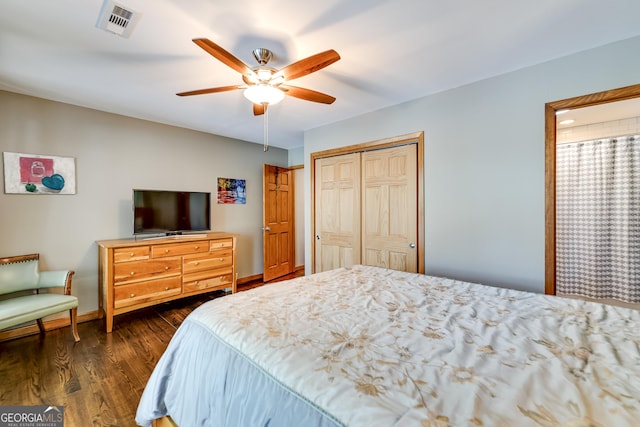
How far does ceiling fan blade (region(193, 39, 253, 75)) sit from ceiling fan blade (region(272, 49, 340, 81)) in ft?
0.79

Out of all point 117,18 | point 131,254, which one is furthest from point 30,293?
point 117,18

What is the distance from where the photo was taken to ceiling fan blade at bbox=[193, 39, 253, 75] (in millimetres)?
1393

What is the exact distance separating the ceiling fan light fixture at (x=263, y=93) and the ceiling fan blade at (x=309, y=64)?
82mm

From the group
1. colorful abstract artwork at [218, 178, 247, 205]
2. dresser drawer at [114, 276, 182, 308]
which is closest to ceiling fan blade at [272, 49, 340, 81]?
dresser drawer at [114, 276, 182, 308]

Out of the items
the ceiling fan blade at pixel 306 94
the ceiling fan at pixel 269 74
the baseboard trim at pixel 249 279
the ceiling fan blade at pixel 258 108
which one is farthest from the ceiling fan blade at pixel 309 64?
the baseboard trim at pixel 249 279

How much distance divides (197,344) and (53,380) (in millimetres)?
1682

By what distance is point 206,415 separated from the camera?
106 centimetres

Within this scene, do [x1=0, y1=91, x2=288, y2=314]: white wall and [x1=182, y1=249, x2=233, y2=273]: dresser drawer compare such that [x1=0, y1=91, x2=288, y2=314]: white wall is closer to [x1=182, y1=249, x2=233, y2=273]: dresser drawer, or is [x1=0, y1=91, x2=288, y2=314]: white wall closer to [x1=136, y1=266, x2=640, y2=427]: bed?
[x1=182, y1=249, x2=233, y2=273]: dresser drawer

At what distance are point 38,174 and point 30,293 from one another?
48.3 inches

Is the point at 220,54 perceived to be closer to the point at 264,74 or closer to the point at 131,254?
the point at 264,74

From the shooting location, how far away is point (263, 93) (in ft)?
6.00

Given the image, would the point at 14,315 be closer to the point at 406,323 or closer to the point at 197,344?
the point at 197,344

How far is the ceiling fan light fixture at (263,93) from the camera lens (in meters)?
1.81

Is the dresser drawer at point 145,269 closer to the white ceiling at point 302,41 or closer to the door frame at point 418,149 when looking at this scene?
the white ceiling at point 302,41
